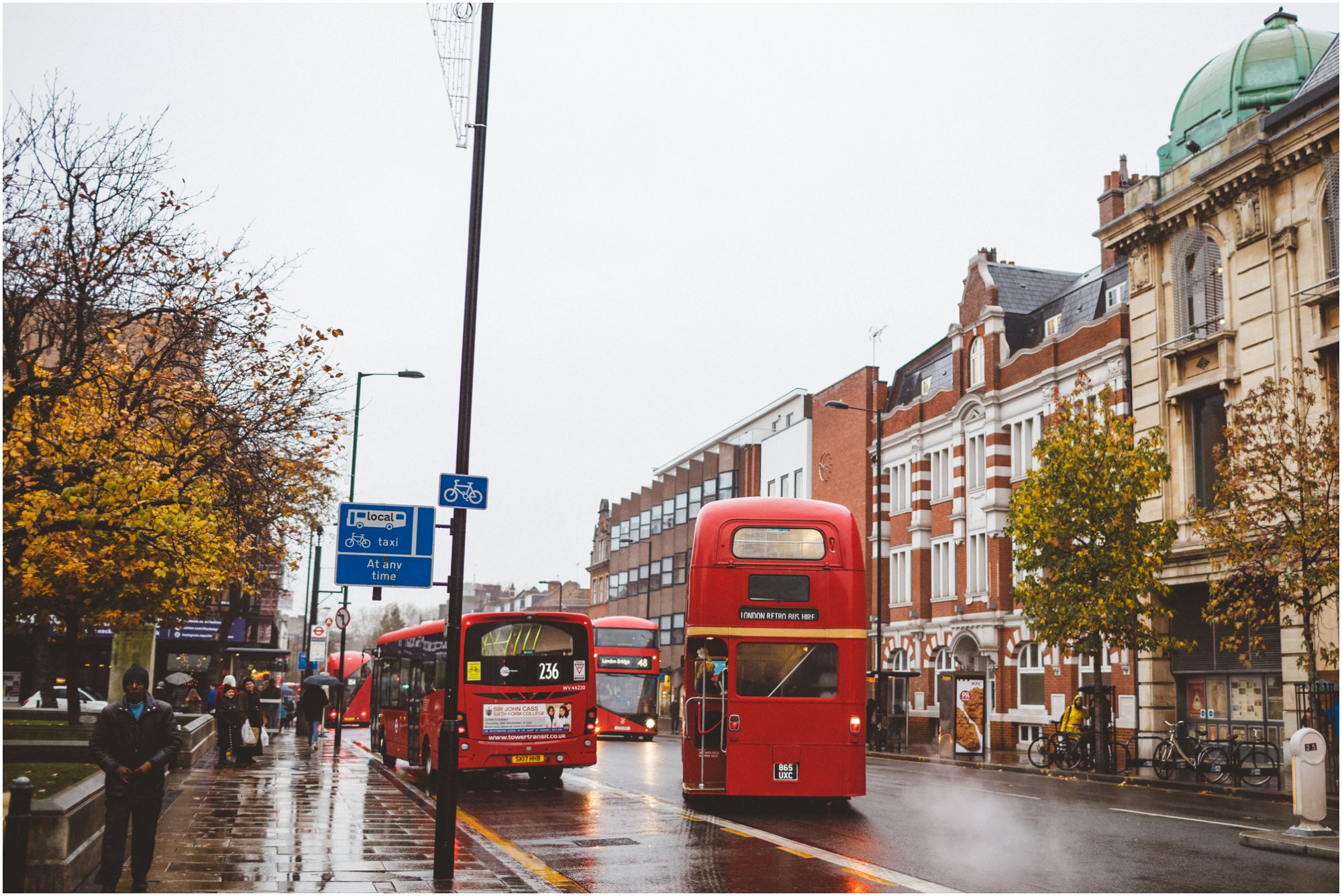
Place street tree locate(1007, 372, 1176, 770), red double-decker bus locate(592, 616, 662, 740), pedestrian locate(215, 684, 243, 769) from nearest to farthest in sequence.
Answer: pedestrian locate(215, 684, 243, 769) → street tree locate(1007, 372, 1176, 770) → red double-decker bus locate(592, 616, 662, 740)

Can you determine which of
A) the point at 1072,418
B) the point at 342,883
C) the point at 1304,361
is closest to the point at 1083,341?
the point at 1072,418

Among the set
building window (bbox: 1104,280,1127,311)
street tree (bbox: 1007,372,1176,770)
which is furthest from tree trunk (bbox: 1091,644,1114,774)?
building window (bbox: 1104,280,1127,311)

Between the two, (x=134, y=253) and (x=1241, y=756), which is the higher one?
(x=134, y=253)

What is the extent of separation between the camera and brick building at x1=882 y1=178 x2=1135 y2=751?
118ft

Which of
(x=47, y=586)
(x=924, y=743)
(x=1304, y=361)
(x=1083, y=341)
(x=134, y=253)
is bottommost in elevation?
(x=924, y=743)

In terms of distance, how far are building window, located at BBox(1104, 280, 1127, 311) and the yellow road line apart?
27.4 meters

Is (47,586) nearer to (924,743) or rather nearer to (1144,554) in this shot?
(1144,554)

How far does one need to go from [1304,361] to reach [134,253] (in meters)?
21.9

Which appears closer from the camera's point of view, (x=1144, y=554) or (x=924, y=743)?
(x=1144, y=554)

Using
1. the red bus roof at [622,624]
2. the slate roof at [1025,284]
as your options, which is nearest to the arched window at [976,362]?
the slate roof at [1025,284]

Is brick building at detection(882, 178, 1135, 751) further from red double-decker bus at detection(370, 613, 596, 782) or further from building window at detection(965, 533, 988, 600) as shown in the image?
red double-decker bus at detection(370, 613, 596, 782)

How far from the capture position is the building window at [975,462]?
4150 centimetres

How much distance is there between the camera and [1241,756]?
26.3 metres

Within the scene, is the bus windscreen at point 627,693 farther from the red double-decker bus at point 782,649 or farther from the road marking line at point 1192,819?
the red double-decker bus at point 782,649
